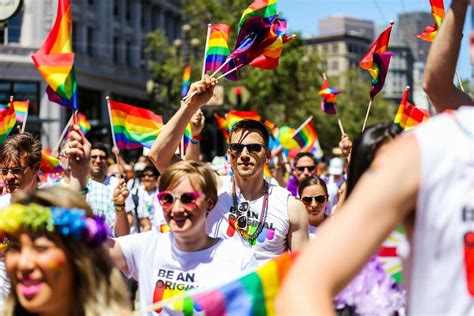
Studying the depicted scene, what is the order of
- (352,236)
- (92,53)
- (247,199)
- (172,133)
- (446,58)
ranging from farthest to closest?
1. (92,53)
2. (247,199)
3. (172,133)
4. (446,58)
5. (352,236)

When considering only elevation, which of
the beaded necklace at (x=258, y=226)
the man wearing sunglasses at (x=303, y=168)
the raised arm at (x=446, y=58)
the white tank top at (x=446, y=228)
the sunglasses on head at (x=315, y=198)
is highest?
the raised arm at (x=446, y=58)

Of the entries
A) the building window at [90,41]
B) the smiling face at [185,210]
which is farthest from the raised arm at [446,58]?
→ the building window at [90,41]

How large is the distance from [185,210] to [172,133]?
1.19 metres

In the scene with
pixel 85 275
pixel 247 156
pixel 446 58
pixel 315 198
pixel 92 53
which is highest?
pixel 92 53

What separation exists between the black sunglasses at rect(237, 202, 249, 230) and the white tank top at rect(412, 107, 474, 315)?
3.10m

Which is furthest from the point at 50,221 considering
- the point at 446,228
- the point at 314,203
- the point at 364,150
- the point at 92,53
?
the point at 92,53

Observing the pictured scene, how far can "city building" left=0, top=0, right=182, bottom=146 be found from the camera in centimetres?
3161

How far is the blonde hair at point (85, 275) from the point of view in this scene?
2523mm

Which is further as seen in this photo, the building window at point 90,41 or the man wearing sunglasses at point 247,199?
the building window at point 90,41

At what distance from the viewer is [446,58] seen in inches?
92.0

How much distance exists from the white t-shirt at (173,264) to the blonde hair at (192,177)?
0.23 m

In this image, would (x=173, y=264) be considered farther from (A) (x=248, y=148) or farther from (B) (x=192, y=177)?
(A) (x=248, y=148)

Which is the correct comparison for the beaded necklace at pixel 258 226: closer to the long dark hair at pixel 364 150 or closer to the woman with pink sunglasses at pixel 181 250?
the woman with pink sunglasses at pixel 181 250

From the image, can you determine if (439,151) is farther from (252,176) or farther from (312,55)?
(312,55)
